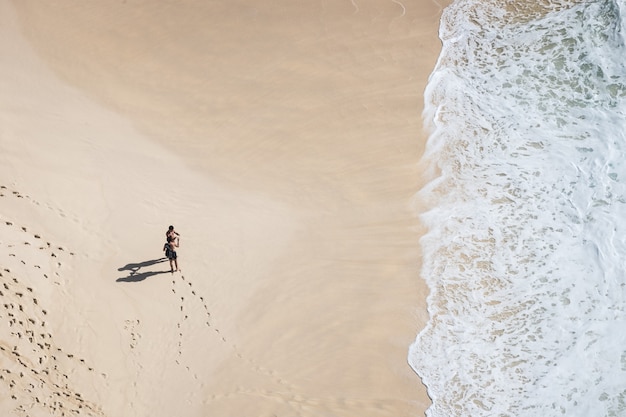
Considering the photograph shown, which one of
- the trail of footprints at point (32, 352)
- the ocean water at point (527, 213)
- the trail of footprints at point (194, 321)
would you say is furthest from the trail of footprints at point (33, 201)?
the ocean water at point (527, 213)

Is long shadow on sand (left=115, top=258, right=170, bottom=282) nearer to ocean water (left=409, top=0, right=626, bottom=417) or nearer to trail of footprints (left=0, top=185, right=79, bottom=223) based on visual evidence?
trail of footprints (left=0, top=185, right=79, bottom=223)

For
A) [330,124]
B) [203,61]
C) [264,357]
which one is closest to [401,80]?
[330,124]

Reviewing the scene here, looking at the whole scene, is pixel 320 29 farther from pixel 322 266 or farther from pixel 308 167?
pixel 322 266

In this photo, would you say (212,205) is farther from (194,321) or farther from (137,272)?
(194,321)

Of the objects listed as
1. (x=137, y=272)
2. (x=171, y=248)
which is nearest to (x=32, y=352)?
(x=137, y=272)

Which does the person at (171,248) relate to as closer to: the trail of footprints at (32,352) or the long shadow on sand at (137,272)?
the long shadow on sand at (137,272)

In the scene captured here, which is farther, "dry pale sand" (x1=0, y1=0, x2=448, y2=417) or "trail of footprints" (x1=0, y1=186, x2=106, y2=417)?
"dry pale sand" (x1=0, y1=0, x2=448, y2=417)

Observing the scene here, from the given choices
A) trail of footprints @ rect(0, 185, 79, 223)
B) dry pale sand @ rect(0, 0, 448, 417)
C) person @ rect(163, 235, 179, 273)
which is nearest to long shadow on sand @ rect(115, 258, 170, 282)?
dry pale sand @ rect(0, 0, 448, 417)
